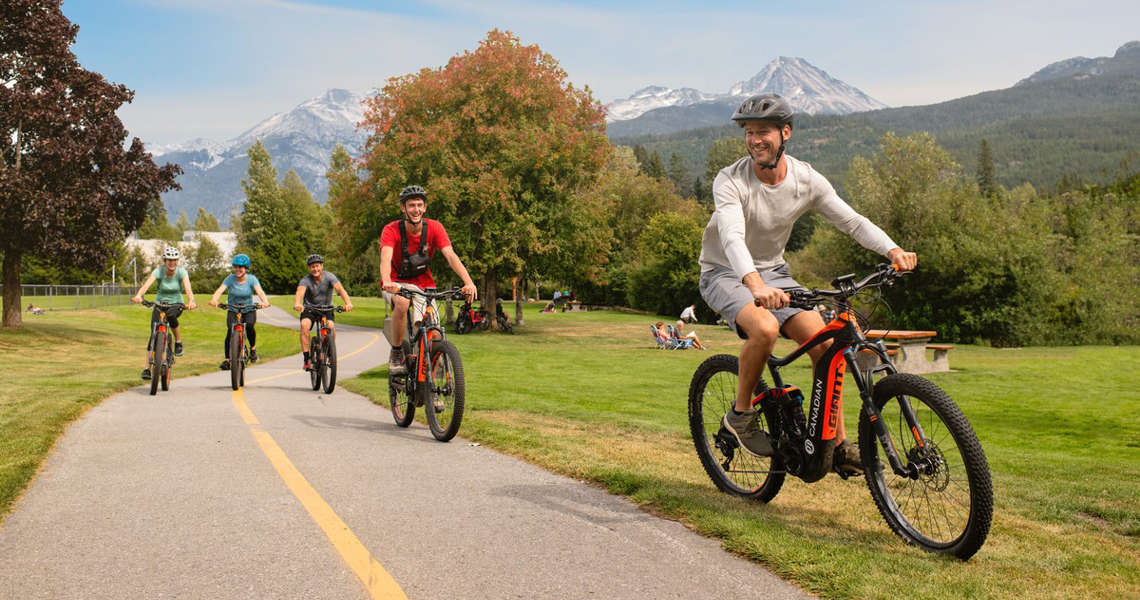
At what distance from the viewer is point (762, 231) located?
5.36 metres

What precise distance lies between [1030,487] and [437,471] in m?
4.58

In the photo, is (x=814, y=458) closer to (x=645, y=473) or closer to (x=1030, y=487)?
(x=645, y=473)

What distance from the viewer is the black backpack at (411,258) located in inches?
352

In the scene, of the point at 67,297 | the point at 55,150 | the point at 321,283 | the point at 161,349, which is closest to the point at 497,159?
the point at 55,150

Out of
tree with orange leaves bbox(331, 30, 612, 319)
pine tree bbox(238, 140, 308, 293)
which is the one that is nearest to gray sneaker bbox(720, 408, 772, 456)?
tree with orange leaves bbox(331, 30, 612, 319)

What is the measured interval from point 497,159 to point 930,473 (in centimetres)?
3515

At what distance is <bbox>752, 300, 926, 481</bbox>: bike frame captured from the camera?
4605 millimetres

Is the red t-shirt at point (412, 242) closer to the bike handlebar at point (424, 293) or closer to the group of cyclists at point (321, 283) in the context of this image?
the group of cyclists at point (321, 283)

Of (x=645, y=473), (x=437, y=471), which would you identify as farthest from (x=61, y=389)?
(x=645, y=473)

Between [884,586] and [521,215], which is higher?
[521,215]

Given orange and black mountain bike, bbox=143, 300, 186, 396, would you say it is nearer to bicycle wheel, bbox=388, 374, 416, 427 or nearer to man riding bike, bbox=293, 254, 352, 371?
man riding bike, bbox=293, 254, 352, 371

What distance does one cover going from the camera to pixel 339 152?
103m

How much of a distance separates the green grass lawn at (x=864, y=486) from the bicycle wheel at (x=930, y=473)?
135 millimetres

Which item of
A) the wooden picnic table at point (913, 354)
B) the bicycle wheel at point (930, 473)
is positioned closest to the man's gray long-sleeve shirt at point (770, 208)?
the bicycle wheel at point (930, 473)
